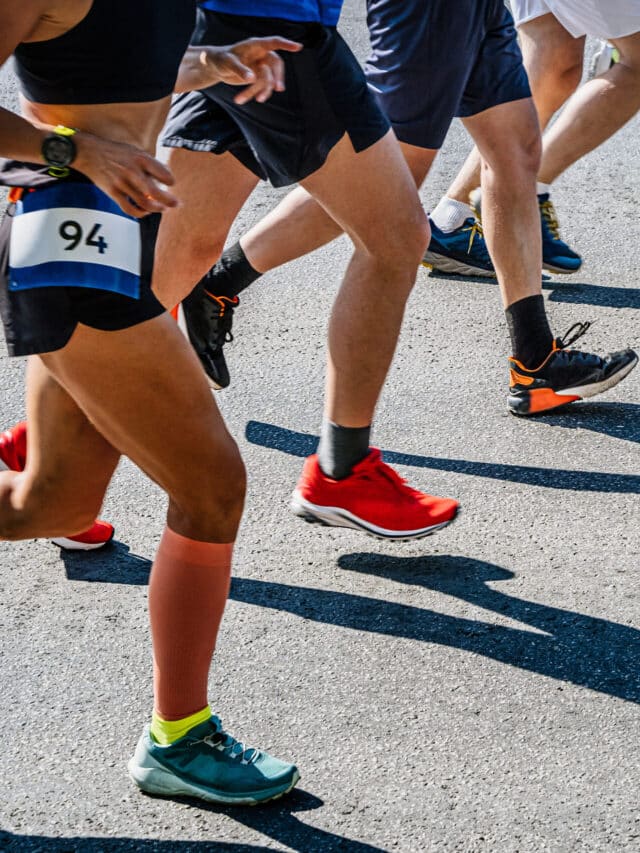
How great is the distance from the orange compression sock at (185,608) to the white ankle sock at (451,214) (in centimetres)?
294

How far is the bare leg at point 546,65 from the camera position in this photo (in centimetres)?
505

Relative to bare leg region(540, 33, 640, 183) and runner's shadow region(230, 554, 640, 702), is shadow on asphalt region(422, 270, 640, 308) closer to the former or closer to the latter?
bare leg region(540, 33, 640, 183)

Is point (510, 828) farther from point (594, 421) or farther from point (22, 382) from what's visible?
point (22, 382)

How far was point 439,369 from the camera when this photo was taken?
14.7 ft

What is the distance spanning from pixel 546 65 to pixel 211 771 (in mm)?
3504

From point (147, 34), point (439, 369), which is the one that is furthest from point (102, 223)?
point (439, 369)

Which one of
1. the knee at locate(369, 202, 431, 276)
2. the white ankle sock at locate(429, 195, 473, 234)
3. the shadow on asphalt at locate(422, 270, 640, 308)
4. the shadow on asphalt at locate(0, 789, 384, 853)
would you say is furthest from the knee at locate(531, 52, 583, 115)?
the shadow on asphalt at locate(0, 789, 384, 853)

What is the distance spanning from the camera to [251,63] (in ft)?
8.57

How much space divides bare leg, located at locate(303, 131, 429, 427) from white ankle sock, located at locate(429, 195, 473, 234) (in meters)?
1.89

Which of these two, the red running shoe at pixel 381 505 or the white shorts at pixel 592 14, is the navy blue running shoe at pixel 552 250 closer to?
the white shorts at pixel 592 14

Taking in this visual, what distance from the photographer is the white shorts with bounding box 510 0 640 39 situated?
4.64 metres

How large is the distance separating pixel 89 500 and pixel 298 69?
44.6 inches

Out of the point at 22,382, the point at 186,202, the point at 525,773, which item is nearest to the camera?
the point at 525,773

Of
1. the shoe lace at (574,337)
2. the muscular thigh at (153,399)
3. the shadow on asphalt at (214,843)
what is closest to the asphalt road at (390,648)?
the shadow on asphalt at (214,843)
